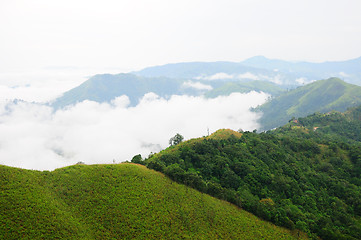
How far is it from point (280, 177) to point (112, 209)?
52.1m

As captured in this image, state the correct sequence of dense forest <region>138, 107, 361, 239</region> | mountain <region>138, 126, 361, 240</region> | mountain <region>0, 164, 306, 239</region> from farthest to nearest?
dense forest <region>138, 107, 361, 239</region> < mountain <region>138, 126, 361, 240</region> < mountain <region>0, 164, 306, 239</region>

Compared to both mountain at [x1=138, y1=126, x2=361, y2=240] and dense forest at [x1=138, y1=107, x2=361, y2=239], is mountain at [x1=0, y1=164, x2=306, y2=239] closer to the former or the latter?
mountain at [x1=138, y1=126, x2=361, y2=240]

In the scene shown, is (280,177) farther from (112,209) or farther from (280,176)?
(112,209)

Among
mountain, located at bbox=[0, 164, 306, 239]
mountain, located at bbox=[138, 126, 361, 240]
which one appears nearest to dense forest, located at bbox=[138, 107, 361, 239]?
mountain, located at bbox=[138, 126, 361, 240]

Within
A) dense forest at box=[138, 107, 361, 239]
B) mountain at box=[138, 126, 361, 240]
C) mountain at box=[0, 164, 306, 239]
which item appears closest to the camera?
mountain at box=[0, 164, 306, 239]

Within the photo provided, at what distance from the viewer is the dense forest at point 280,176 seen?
50.5 metres

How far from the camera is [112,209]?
39.9 m

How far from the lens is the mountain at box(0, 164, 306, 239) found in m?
32.9

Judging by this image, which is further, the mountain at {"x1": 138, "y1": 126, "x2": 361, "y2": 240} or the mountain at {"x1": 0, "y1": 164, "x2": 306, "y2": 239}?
the mountain at {"x1": 138, "y1": 126, "x2": 361, "y2": 240}

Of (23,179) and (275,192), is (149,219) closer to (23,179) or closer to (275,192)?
(23,179)

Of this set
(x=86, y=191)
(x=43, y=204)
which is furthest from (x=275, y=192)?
(x=43, y=204)

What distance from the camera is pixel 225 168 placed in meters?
65.5

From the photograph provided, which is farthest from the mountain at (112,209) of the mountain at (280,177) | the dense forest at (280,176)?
the dense forest at (280,176)

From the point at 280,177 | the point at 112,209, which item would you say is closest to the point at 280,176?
the point at 280,177
